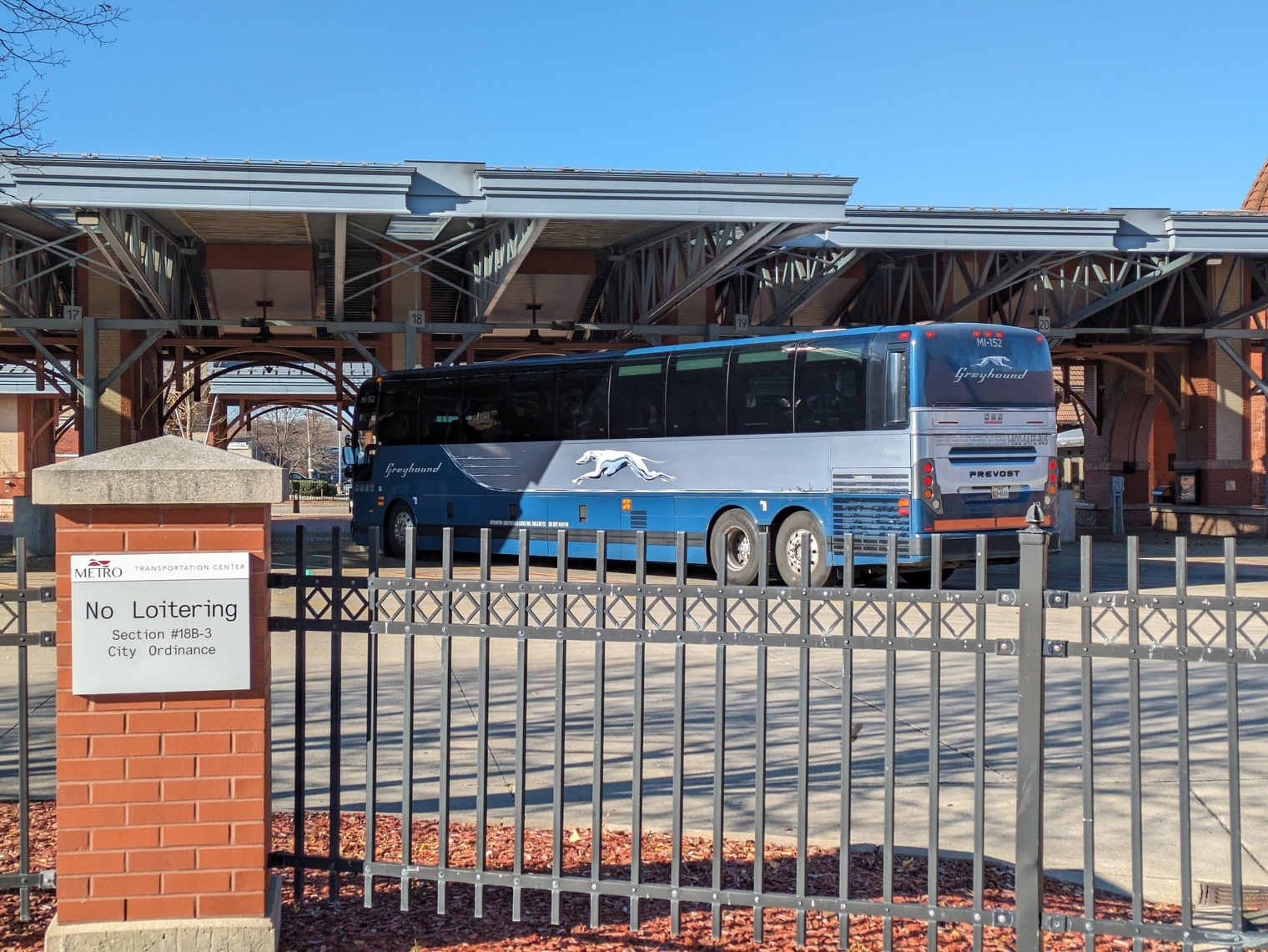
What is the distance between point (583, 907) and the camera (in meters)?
4.97

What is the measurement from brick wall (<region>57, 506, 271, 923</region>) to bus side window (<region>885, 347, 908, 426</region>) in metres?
12.6

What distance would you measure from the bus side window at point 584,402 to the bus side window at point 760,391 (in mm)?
2533

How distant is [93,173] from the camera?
17609mm

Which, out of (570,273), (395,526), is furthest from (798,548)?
(570,273)

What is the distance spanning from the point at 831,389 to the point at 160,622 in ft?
44.0

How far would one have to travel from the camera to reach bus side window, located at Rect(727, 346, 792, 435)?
17.5 m

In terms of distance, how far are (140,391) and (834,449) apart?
1707 cm

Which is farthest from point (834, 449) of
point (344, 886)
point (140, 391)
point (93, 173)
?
point (140, 391)

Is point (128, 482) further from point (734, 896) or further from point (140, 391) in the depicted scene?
point (140, 391)

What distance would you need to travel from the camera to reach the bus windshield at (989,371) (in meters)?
16.1

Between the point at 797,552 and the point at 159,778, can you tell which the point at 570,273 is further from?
the point at 159,778

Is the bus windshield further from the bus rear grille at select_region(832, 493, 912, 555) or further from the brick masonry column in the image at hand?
the brick masonry column

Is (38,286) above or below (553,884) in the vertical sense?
above

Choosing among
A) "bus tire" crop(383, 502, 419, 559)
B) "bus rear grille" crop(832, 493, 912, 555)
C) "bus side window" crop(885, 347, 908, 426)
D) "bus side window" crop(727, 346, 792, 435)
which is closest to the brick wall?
"bus rear grille" crop(832, 493, 912, 555)
